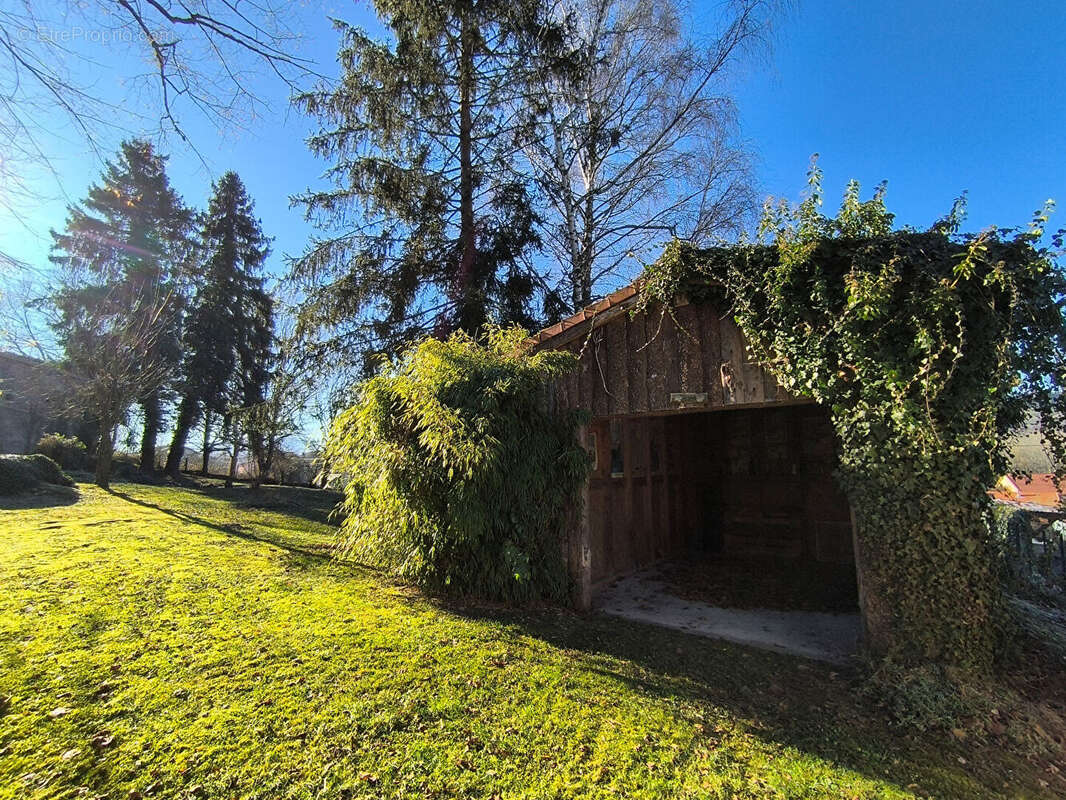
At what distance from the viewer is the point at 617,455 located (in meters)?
6.84

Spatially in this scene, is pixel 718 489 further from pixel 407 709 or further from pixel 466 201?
pixel 466 201

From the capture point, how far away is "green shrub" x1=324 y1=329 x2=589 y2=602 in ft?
14.4

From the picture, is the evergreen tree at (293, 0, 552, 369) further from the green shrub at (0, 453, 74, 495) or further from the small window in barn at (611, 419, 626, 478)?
the green shrub at (0, 453, 74, 495)

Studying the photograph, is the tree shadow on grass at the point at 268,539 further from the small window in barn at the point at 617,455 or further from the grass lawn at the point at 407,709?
the small window in barn at the point at 617,455

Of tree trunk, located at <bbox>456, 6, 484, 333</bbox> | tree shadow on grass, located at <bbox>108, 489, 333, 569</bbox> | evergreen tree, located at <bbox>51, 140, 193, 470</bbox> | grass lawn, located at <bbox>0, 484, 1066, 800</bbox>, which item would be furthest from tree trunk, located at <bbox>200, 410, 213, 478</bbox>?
grass lawn, located at <bbox>0, 484, 1066, 800</bbox>

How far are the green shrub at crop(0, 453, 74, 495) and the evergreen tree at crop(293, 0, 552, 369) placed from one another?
7199 mm

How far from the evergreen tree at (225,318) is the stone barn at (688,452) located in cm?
1635

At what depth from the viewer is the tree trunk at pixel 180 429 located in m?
17.4

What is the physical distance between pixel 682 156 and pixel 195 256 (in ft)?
58.5

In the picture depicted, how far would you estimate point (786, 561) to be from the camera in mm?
7359

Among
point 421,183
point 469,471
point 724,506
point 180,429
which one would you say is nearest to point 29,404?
point 180,429

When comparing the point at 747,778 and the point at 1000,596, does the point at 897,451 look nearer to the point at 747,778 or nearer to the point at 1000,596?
the point at 1000,596

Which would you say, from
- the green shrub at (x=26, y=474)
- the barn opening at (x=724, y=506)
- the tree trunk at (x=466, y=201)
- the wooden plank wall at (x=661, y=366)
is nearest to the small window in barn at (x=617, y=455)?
the barn opening at (x=724, y=506)

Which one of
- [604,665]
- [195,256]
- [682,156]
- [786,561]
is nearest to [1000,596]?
Answer: [604,665]
